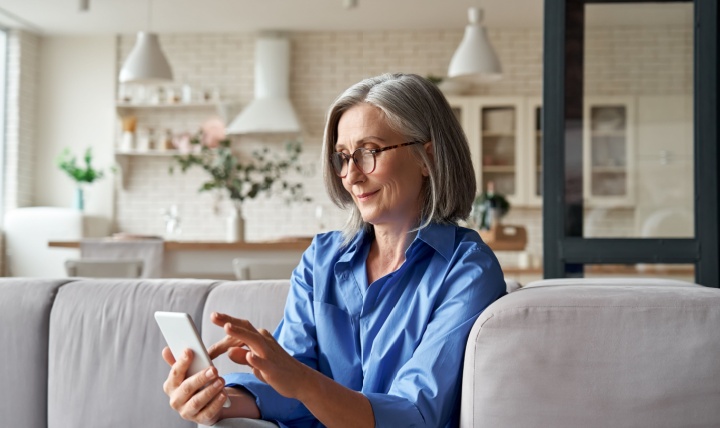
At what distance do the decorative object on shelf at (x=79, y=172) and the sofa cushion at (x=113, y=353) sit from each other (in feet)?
21.0

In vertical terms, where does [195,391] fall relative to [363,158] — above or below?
below

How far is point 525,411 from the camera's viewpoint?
4.84ft

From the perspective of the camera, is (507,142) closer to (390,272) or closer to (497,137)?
(497,137)

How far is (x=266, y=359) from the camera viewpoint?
1411mm

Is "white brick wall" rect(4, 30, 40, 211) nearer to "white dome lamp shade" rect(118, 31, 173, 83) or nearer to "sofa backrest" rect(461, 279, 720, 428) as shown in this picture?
"white dome lamp shade" rect(118, 31, 173, 83)

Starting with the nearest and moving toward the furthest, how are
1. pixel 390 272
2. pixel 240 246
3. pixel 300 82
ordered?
pixel 390 272 → pixel 240 246 → pixel 300 82

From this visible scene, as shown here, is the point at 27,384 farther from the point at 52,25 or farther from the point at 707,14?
the point at 52,25

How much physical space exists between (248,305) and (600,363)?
3.35ft

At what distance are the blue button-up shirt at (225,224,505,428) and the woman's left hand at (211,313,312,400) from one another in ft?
0.50

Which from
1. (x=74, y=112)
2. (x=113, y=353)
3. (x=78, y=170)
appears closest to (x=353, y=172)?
(x=113, y=353)

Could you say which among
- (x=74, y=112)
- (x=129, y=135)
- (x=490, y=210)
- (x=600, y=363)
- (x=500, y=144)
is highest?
(x=74, y=112)

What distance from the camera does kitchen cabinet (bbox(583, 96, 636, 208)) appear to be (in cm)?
279

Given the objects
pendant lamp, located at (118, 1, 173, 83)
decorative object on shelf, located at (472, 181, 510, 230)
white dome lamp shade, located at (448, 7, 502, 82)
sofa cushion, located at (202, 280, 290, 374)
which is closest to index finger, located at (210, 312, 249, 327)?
sofa cushion, located at (202, 280, 290, 374)

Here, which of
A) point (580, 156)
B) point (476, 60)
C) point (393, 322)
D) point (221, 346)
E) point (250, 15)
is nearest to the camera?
point (221, 346)
